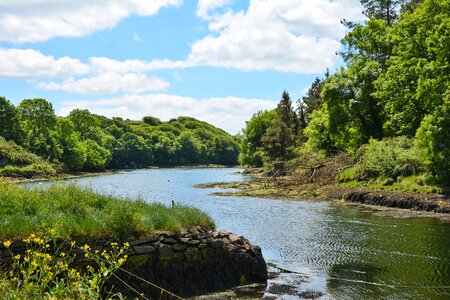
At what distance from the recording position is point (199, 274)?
12922mm

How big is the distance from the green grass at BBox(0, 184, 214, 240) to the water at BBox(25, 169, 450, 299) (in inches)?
68.4

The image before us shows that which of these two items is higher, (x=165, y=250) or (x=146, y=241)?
(x=146, y=241)

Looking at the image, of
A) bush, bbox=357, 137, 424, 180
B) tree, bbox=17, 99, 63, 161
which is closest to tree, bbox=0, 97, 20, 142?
tree, bbox=17, 99, 63, 161

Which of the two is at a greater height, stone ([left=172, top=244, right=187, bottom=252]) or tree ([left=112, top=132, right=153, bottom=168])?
tree ([left=112, top=132, right=153, bottom=168])

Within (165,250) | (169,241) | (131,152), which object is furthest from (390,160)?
(131,152)

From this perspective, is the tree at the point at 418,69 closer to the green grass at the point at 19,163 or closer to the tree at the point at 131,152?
the green grass at the point at 19,163

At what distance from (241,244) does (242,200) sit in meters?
22.7

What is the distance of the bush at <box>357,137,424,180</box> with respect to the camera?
3247 cm

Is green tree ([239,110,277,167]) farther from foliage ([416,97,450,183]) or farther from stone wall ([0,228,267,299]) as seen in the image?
stone wall ([0,228,267,299])

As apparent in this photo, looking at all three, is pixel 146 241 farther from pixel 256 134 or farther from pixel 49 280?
pixel 256 134

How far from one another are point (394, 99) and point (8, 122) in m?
71.8

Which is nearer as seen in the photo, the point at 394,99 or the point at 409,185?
the point at 409,185

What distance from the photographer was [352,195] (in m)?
33.1

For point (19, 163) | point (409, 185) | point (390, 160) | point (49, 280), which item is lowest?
point (49, 280)
